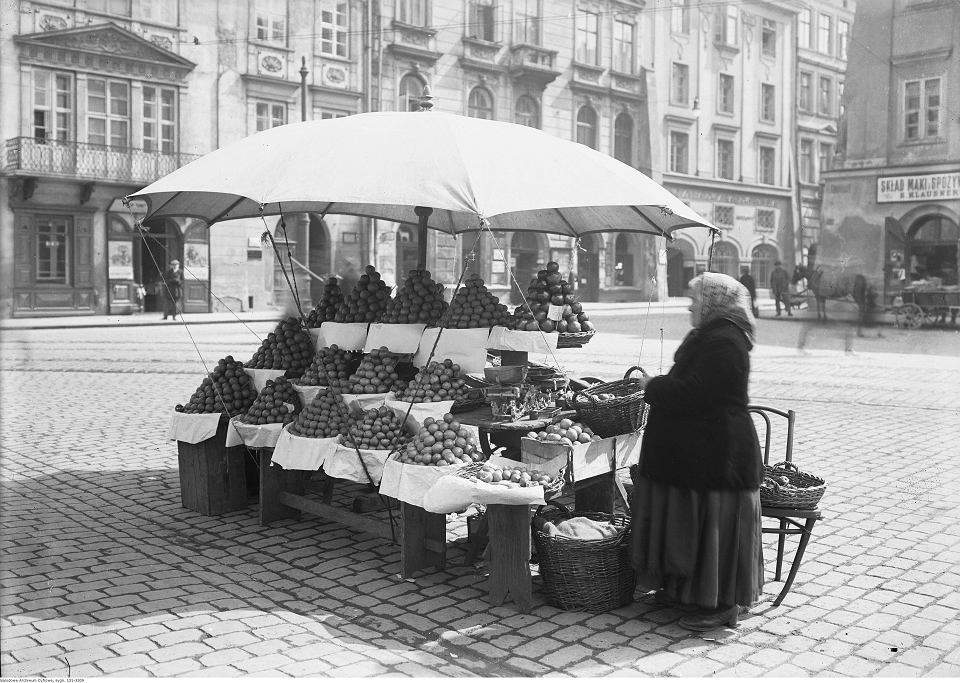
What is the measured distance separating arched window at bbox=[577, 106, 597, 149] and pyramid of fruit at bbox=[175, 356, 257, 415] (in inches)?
1039

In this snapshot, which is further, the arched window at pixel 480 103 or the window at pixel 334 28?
the arched window at pixel 480 103

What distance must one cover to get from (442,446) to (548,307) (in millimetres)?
1629

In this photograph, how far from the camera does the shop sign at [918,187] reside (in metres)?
19.3

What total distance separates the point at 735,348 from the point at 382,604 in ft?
7.29

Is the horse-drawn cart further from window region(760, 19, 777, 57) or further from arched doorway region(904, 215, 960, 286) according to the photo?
window region(760, 19, 777, 57)

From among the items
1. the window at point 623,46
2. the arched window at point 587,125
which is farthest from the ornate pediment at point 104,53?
the arched window at point 587,125

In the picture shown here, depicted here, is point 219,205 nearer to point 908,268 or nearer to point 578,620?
point 578,620

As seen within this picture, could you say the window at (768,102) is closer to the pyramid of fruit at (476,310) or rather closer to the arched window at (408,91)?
the arched window at (408,91)

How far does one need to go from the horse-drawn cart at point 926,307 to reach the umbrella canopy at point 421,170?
16599 mm

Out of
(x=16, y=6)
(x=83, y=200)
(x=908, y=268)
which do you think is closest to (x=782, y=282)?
(x=908, y=268)

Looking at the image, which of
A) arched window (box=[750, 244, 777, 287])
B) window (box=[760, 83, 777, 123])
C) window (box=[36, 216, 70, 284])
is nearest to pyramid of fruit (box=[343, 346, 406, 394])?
window (box=[36, 216, 70, 284])

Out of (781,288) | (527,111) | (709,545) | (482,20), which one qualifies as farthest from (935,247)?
(709,545)

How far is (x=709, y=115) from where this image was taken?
29.7m

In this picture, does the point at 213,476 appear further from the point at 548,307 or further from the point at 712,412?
the point at 712,412
